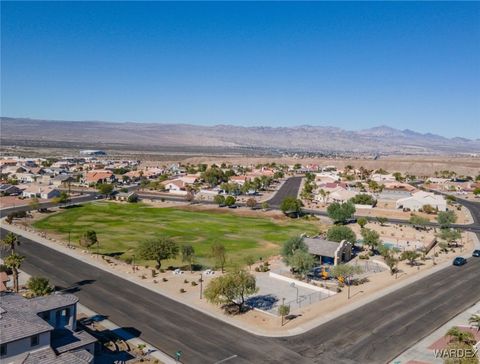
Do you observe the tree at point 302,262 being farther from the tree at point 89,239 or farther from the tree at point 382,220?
the tree at point 382,220

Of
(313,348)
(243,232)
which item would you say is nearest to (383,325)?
(313,348)

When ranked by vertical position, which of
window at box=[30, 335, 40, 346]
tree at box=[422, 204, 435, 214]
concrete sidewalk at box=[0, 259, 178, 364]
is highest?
window at box=[30, 335, 40, 346]

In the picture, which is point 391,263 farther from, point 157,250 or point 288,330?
point 157,250

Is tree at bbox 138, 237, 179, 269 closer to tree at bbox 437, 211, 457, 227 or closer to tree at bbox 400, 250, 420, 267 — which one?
tree at bbox 400, 250, 420, 267

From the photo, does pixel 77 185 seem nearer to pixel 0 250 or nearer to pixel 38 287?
pixel 0 250

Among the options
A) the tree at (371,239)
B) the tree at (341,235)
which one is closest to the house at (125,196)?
the tree at (341,235)

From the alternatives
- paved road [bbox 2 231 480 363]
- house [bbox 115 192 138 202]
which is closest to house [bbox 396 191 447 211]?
paved road [bbox 2 231 480 363]
